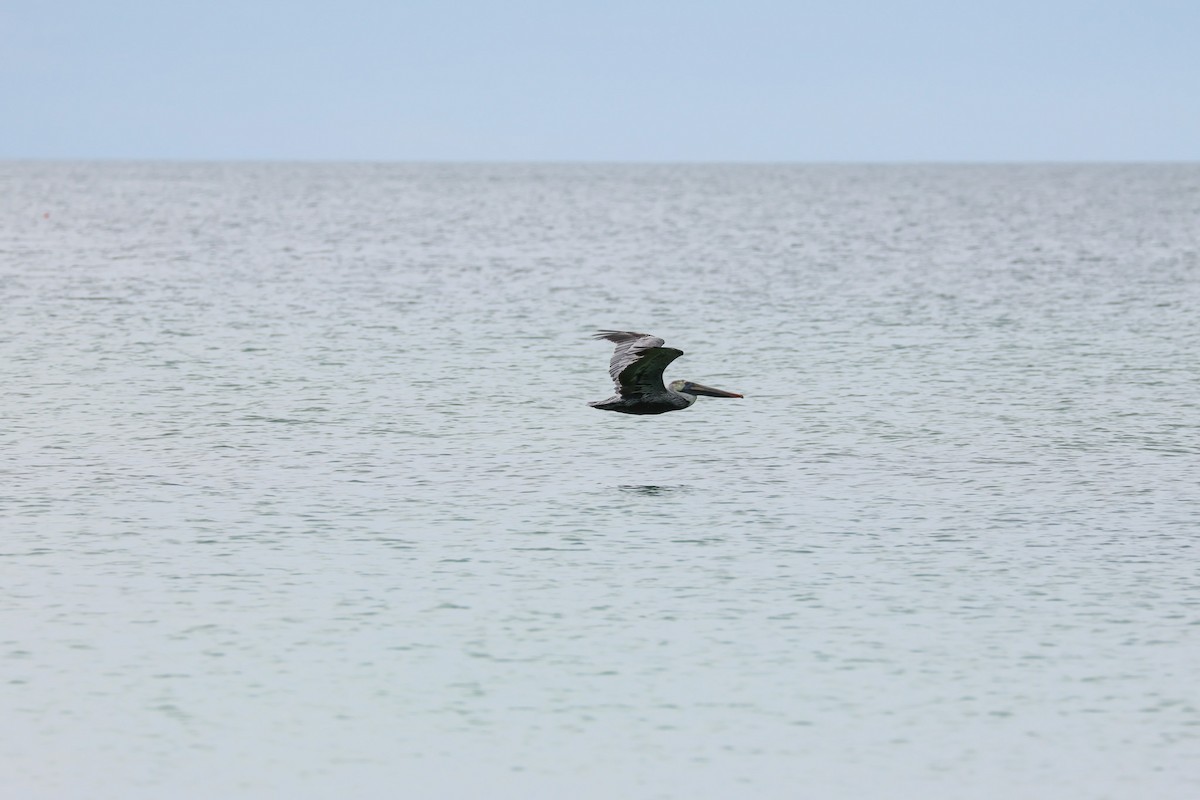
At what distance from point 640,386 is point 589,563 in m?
5.08

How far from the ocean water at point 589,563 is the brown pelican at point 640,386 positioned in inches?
42.4

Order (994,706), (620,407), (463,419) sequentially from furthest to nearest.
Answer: (463,419) → (620,407) → (994,706)

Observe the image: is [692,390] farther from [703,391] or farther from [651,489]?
[651,489]

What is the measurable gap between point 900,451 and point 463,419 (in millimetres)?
7488

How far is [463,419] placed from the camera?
28.7 m

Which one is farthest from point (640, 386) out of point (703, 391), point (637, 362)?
point (703, 391)

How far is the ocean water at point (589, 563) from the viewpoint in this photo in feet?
42.7

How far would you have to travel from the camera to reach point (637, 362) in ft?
74.1

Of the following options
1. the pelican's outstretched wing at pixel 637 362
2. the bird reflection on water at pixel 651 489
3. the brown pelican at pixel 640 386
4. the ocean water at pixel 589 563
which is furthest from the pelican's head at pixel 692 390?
the bird reflection on water at pixel 651 489

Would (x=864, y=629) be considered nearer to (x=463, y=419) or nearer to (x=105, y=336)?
(x=463, y=419)

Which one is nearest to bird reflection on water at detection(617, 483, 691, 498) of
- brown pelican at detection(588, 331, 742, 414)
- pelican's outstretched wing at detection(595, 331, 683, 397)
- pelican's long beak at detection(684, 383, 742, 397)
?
brown pelican at detection(588, 331, 742, 414)

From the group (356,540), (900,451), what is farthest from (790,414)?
(356,540)

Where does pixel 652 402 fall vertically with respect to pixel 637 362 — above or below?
below

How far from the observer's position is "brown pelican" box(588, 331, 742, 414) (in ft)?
74.6
